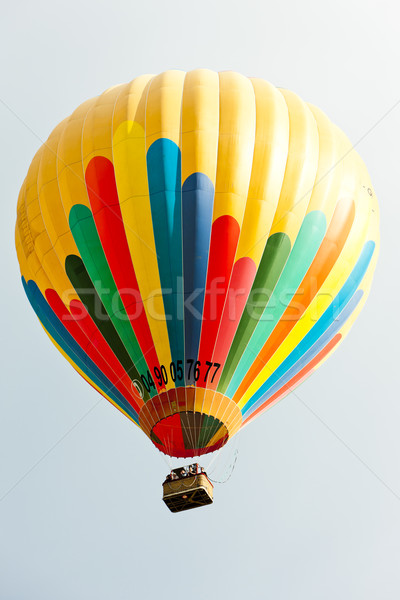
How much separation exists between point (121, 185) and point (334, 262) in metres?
3.64

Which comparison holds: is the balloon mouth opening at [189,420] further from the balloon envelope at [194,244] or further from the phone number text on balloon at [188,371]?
the phone number text on balloon at [188,371]

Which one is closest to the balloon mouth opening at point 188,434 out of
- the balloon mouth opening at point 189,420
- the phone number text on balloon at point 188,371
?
the balloon mouth opening at point 189,420

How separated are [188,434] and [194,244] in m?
2.93

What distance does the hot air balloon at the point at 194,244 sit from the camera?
13.7 m

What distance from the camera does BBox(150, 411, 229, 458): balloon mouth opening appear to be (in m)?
13.7

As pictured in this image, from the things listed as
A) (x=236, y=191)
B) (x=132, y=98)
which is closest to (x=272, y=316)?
(x=236, y=191)

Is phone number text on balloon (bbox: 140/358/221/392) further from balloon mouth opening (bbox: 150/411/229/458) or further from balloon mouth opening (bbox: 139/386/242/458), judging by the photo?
balloon mouth opening (bbox: 150/411/229/458)

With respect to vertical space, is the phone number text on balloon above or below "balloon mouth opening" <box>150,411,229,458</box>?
above

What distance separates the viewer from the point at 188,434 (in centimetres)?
1391

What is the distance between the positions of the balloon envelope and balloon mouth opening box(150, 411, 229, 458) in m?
0.02

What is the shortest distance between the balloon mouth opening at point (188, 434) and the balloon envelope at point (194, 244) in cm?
2

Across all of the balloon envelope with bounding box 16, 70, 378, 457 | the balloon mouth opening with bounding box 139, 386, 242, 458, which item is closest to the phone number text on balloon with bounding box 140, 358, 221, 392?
the balloon envelope with bounding box 16, 70, 378, 457

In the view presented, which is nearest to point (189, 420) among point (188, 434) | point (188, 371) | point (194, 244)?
point (188, 434)

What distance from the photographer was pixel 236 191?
1370 centimetres
